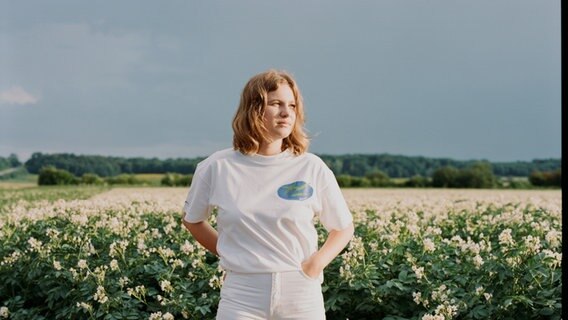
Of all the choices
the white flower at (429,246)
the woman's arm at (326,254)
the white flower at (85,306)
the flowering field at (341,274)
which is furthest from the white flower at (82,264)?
the woman's arm at (326,254)

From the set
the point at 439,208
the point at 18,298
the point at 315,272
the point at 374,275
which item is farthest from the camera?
the point at 439,208

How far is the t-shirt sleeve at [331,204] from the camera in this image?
3.07 metres

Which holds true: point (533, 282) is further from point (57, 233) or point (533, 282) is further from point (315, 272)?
point (57, 233)

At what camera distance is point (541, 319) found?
14.3ft

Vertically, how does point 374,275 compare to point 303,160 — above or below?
below

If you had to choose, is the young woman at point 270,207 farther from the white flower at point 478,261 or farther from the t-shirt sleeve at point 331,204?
the white flower at point 478,261

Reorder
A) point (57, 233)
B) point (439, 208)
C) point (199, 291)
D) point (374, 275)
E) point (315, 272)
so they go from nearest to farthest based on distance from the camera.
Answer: point (315, 272)
point (374, 275)
point (199, 291)
point (57, 233)
point (439, 208)

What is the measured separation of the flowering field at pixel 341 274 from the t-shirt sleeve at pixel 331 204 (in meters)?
1.30

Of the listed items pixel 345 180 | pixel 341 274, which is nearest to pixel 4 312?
pixel 341 274

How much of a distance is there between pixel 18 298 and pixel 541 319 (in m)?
3.85

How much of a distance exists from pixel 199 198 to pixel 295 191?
45 centimetres

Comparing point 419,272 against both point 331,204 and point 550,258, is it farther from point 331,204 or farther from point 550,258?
point 331,204

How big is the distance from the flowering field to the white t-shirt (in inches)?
56.7

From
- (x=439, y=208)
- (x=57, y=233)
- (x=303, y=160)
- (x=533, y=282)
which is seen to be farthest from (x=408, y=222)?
(x=303, y=160)
